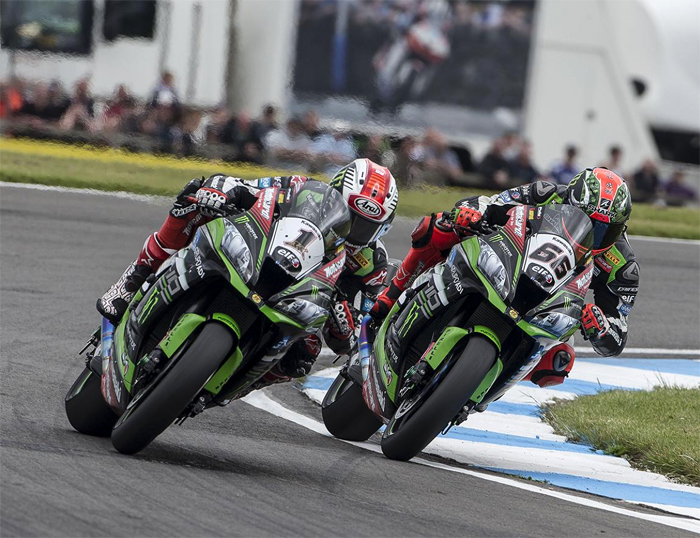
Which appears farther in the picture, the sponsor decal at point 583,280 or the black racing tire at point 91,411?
the sponsor decal at point 583,280

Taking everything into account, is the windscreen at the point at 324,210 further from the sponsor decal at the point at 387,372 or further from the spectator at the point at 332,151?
the spectator at the point at 332,151

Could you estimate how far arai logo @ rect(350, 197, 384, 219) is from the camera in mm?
6227

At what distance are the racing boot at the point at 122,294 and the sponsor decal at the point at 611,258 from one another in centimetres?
238

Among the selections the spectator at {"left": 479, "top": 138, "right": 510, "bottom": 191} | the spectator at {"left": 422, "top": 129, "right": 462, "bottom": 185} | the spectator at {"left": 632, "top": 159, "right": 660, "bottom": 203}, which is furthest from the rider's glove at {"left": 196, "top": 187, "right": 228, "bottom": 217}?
the spectator at {"left": 632, "top": 159, "right": 660, "bottom": 203}

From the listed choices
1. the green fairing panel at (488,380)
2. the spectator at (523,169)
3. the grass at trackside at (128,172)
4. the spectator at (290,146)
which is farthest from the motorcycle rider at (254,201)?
the spectator at (523,169)

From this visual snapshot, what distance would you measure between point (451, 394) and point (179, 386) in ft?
4.08

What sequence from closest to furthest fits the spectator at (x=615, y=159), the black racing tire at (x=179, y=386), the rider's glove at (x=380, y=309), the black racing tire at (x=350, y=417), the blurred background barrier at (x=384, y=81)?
the black racing tire at (x=179, y=386) → the black racing tire at (x=350, y=417) → the rider's glove at (x=380, y=309) → the blurred background barrier at (x=384, y=81) → the spectator at (x=615, y=159)

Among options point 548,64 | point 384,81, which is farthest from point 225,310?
point 548,64

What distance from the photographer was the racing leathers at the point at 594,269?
6.71 m

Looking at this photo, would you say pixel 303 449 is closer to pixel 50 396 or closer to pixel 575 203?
pixel 50 396

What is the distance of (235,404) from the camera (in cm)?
733

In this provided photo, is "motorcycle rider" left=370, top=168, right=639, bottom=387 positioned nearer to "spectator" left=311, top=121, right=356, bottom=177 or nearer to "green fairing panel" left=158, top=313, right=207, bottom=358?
"green fairing panel" left=158, top=313, right=207, bottom=358

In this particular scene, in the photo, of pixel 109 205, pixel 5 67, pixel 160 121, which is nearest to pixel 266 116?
pixel 160 121

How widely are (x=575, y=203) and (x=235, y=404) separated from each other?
2.18 metres
